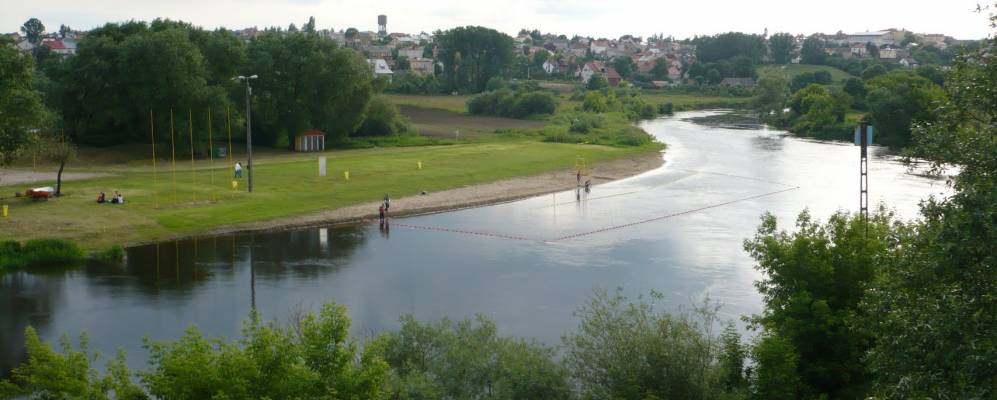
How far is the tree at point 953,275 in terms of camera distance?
14.0m

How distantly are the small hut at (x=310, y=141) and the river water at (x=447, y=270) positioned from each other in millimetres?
25763

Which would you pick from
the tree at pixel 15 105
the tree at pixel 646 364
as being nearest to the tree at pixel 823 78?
the tree at pixel 15 105

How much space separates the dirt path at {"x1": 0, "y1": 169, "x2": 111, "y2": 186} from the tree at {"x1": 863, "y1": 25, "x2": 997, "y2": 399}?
48811 millimetres

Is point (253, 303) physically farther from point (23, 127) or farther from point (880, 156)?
point (880, 156)

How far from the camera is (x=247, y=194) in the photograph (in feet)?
166

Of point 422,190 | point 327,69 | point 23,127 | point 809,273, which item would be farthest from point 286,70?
point 809,273

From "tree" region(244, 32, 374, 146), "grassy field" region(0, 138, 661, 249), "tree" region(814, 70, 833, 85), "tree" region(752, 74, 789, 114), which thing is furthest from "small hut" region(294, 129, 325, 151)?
"tree" region(814, 70, 833, 85)

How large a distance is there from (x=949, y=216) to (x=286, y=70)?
6459 cm

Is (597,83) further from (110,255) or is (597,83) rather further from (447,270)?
(110,255)

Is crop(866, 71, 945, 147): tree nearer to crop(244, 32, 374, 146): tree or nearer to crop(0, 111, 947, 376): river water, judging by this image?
crop(0, 111, 947, 376): river water

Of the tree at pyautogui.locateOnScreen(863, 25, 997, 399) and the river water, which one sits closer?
the tree at pyautogui.locateOnScreen(863, 25, 997, 399)

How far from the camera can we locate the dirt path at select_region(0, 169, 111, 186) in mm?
52156

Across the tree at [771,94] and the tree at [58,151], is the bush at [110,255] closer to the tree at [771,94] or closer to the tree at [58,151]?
the tree at [58,151]

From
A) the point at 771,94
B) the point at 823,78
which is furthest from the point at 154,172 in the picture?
the point at 823,78
